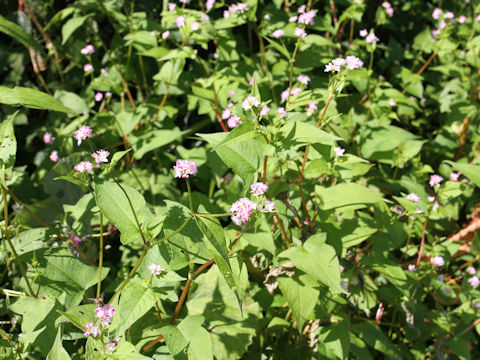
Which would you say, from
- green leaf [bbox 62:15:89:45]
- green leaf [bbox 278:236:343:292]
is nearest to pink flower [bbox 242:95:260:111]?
green leaf [bbox 278:236:343:292]

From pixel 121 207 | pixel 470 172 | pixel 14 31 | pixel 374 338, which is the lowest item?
pixel 374 338

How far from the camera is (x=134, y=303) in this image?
4.77 ft

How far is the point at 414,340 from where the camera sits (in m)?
2.44

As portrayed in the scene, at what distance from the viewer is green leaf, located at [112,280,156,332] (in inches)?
54.4

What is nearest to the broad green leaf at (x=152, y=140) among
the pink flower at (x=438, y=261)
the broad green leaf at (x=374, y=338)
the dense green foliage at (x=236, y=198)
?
the dense green foliage at (x=236, y=198)

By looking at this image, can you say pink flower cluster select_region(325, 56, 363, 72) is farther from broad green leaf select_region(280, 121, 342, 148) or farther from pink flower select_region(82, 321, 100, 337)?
pink flower select_region(82, 321, 100, 337)

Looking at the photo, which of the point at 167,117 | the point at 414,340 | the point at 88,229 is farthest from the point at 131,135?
the point at 414,340

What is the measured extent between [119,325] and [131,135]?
167 cm

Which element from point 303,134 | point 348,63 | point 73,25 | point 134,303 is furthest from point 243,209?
point 73,25

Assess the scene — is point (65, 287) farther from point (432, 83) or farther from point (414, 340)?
point (432, 83)

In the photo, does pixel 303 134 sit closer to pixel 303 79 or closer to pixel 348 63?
pixel 348 63

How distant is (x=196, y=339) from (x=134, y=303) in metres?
0.28

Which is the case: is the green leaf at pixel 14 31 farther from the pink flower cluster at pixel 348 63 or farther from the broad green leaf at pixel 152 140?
the pink flower cluster at pixel 348 63

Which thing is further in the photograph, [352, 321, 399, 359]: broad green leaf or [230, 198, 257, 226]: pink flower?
[352, 321, 399, 359]: broad green leaf
